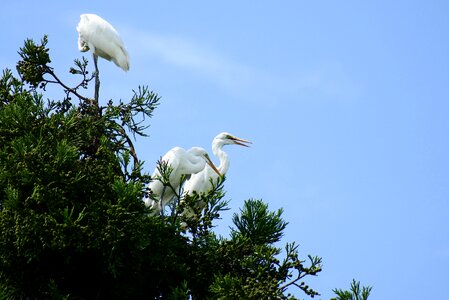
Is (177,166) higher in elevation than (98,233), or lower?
higher

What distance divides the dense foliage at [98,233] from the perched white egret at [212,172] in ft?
8.62

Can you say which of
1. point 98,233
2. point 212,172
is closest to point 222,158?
point 212,172

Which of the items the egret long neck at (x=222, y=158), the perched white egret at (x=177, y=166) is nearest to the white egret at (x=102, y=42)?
the egret long neck at (x=222, y=158)

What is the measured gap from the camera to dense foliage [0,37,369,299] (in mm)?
8328

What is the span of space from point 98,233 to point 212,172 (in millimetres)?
4474

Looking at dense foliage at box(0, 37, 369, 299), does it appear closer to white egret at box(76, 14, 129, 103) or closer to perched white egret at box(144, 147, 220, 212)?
perched white egret at box(144, 147, 220, 212)

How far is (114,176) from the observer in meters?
8.89

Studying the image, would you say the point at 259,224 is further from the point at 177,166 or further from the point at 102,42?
the point at 102,42

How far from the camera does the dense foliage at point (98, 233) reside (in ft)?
27.3

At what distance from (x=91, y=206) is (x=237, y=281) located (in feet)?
4.21

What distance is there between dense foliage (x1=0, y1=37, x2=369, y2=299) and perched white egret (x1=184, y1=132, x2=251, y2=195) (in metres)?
2.63

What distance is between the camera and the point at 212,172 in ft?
41.8

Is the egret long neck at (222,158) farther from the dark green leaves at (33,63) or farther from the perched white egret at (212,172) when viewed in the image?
the dark green leaves at (33,63)

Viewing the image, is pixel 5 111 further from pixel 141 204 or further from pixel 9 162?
pixel 141 204
